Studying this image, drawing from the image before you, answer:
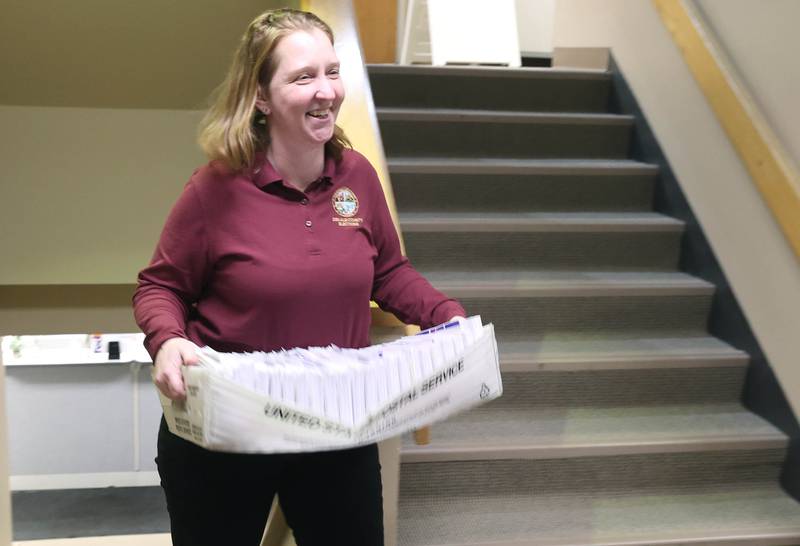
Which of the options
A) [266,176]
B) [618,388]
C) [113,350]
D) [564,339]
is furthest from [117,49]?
[113,350]

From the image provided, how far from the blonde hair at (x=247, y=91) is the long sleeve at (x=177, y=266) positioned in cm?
8

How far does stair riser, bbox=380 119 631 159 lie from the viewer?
310 centimetres

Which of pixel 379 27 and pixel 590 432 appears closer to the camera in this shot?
pixel 590 432

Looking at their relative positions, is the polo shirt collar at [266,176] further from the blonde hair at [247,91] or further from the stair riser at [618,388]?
the stair riser at [618,388]

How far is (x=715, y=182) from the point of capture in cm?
263

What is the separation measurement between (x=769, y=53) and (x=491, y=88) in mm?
1295

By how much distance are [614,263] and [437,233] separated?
0.70m

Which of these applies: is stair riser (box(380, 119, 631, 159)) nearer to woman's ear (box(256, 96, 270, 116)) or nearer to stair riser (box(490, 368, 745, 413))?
stair riser (box(490, 368, 745, 413))

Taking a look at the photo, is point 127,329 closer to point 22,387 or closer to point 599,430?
point 599,430

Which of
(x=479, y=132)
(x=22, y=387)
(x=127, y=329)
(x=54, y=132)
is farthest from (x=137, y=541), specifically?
(x=22, y=387)

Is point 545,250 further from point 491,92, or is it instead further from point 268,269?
point 268,269

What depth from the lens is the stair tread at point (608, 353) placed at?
2.33 m

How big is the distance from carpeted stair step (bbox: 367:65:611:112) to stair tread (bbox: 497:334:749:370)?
1334mm

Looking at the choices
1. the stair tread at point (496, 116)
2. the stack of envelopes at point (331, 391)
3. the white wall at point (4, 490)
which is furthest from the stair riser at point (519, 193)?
the stack of envelopes at point (331, 391)
